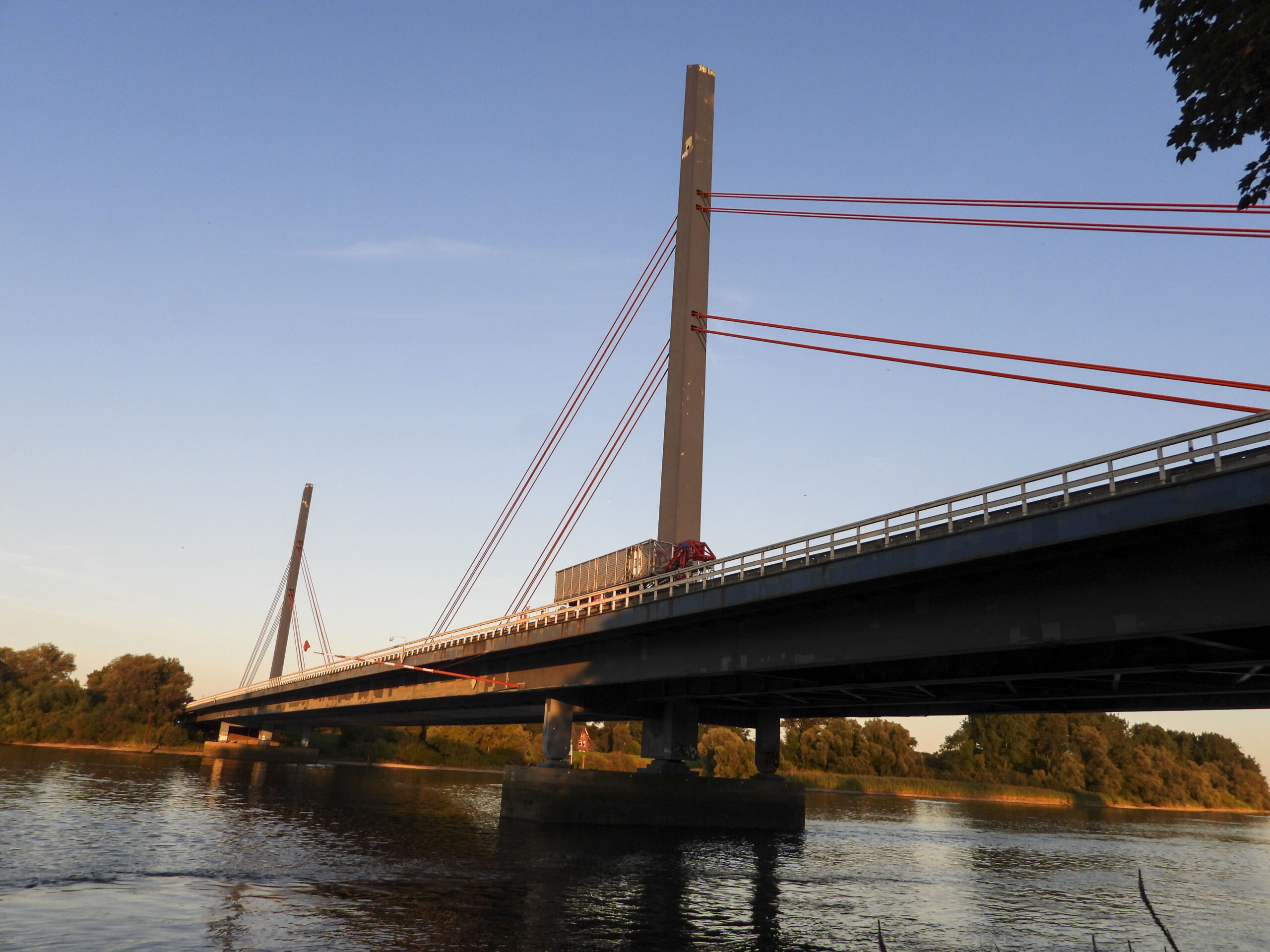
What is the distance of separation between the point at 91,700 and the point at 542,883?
132316 mm

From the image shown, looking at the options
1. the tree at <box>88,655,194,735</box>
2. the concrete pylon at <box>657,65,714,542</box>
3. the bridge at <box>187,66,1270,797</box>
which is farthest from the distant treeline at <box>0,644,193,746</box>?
the concrete pylon at <box>657,65,714,542</box>

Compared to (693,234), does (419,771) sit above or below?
below

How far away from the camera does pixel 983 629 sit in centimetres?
2428

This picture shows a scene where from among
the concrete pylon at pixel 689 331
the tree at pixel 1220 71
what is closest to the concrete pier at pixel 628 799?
the concrete pylon at pixel 689 331

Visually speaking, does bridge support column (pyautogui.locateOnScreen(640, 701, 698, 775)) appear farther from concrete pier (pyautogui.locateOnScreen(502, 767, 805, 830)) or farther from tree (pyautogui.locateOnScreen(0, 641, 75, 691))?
tree (pyautogui.locateOnScreen(0, 641, 75, 691))

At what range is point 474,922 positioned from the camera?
779 inches

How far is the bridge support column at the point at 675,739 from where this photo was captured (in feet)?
152

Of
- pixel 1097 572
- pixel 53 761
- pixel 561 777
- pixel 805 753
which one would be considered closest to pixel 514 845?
pixel 561 777

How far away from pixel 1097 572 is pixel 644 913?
14033 millimetres

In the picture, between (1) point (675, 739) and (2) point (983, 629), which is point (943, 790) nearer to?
(1) point (675, 739)

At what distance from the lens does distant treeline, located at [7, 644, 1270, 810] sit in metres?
107

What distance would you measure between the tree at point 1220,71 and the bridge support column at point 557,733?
1535 inches

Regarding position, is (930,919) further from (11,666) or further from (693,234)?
(11,666)

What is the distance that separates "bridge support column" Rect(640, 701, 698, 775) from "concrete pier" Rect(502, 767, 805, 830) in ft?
3.87
